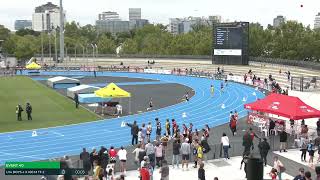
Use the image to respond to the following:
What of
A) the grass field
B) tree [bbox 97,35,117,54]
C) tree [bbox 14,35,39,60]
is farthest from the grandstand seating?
tree [bbox 97,35,117,54]

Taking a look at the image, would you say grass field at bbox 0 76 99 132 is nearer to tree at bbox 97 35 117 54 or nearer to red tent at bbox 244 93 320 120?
red tent at bbox 244 93 320 120

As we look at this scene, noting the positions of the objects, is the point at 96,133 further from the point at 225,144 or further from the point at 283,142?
the point at 283,142

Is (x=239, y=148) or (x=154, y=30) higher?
(x=154, y=30)

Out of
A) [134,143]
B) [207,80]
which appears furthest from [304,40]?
[134,143]

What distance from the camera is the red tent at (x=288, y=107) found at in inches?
909

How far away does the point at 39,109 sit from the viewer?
38094 mm

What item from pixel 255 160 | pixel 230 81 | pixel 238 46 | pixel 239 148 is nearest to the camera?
pixel 255 160

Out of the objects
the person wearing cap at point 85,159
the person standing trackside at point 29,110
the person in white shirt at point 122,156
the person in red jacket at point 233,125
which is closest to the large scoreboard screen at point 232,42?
the person standing trackside at point 29,110

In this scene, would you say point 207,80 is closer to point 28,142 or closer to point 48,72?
point 48,72

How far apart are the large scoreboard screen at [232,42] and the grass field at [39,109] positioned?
27030 millimetres

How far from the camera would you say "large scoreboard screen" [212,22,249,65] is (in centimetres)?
6688

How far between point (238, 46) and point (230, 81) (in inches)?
375

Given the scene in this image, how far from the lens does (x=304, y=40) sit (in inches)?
3428

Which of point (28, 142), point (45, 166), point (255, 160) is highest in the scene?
point (255, 160)
